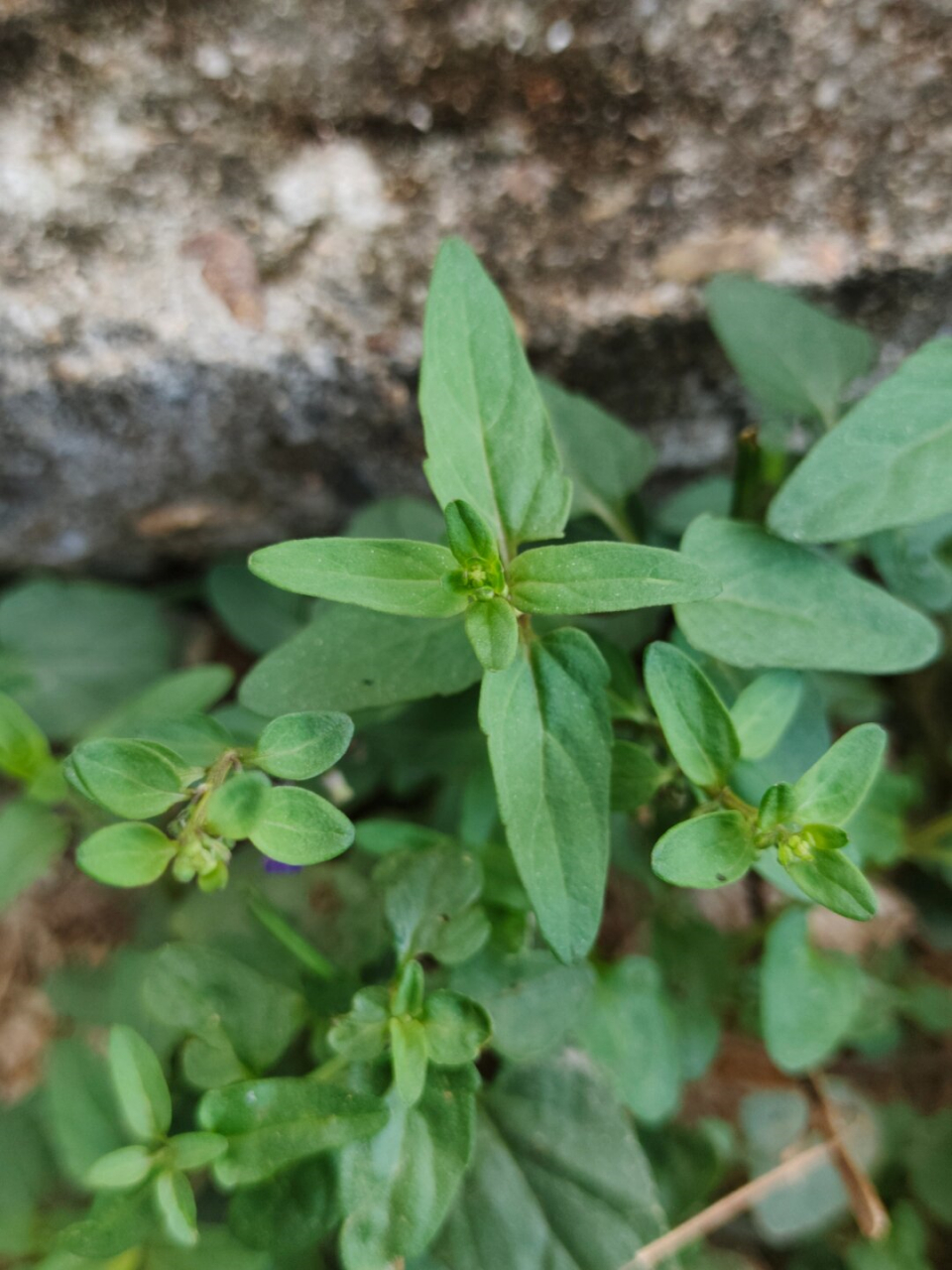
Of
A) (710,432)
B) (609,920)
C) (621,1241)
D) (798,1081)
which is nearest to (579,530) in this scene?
(710,432)

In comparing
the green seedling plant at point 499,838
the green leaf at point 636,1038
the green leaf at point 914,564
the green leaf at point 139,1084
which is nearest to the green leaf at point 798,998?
the green seedling plant at point 499,838

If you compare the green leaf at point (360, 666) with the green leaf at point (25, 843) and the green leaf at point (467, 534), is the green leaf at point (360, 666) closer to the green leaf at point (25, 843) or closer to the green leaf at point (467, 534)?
the green leaf at point (467, 534)

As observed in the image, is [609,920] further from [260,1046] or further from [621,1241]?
[260,1046]

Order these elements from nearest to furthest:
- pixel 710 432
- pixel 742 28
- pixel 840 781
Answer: pixel 840 781, pixel 742 28, pixel 710 432

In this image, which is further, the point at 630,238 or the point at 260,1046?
the point at 630,238

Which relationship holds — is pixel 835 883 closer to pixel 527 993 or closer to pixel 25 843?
pixel 527 993

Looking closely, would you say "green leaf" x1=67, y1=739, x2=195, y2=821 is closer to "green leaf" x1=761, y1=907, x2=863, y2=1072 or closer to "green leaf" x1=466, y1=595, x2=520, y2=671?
"green leaf" x1=466, y1=595, x2=520, y2=671
